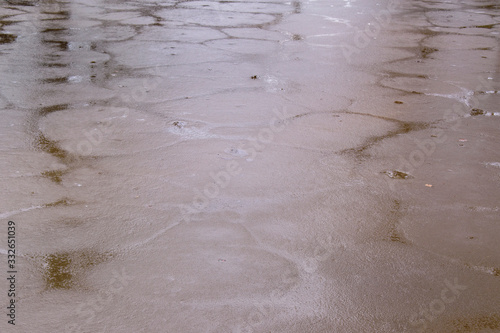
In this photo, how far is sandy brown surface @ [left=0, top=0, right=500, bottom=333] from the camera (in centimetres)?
120

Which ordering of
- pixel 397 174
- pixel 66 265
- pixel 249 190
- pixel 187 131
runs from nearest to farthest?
pixel 66 265 < pixel 249 190 < pixel 397 174 < pixel 187 131

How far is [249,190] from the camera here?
1691mm

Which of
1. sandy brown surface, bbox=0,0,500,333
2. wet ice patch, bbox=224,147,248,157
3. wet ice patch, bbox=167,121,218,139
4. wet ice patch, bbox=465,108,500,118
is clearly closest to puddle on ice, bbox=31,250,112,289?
sandy brown surface, bbox=0,0,500,333

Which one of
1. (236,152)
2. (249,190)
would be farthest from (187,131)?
(249,190)

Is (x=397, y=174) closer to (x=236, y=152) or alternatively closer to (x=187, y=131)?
(x=236, y=152)

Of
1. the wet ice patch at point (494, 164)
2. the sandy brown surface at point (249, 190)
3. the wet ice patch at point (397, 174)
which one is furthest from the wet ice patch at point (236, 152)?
the wet ice patch at point (494, 164)

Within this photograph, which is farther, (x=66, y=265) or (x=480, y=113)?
(x=480, y=113)

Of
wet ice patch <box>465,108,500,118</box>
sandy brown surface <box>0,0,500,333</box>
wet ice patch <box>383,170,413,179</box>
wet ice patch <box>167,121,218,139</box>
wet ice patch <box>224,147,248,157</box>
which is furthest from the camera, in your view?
wet ice patch <box>465,108,500,118</box>

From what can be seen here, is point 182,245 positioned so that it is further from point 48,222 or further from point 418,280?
point 418,280

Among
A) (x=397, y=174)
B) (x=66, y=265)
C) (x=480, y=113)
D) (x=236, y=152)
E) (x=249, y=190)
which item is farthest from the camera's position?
(x=480, y=113)

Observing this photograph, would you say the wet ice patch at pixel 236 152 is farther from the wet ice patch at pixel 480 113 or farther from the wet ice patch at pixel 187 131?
the wet ice patch at pixel 480 113

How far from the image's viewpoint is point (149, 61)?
3227mm

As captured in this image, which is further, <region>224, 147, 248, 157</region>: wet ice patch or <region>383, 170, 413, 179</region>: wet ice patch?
<region>224, 147, 248, 157</region>: wet ice patch

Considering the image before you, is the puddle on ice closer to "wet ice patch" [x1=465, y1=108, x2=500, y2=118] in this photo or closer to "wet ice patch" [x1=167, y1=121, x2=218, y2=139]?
"wet ice patch" [x1=167, y1=121, x2=218, y2=139]
